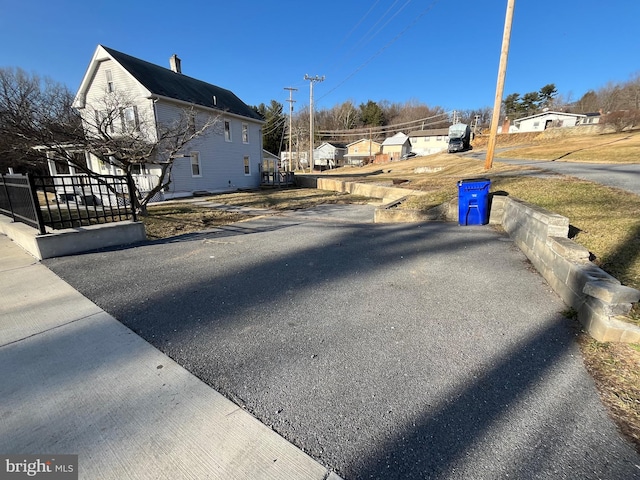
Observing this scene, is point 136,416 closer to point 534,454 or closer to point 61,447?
point 61,447

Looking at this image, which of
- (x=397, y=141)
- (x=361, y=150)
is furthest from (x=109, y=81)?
(x=361, y=150)

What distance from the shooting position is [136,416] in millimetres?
1878

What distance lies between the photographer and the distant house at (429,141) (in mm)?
57688

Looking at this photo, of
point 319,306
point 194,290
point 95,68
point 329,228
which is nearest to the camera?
point 319,306

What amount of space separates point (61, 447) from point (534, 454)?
2.69 meters

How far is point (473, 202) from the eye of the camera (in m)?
7.14

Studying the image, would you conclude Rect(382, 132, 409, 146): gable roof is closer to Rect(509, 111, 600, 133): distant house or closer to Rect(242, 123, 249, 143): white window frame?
Rect(509, 111, 600, 133): distant house

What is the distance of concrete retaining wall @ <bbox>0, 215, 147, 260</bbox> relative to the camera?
16.8 feet

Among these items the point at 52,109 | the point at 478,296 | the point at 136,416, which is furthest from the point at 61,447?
the point at 52,109

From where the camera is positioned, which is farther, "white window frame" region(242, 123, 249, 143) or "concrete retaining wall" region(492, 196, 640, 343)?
"white window frame" region(242, 123, 249, 143)

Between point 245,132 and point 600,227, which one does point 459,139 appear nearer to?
point 245,132

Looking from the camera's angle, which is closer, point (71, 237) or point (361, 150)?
point (71, 237)

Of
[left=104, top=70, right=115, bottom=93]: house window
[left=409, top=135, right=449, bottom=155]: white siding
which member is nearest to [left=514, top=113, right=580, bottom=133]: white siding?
[left=409, top=135, right=449, bottom=155]: white siding

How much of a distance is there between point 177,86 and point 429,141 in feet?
173
